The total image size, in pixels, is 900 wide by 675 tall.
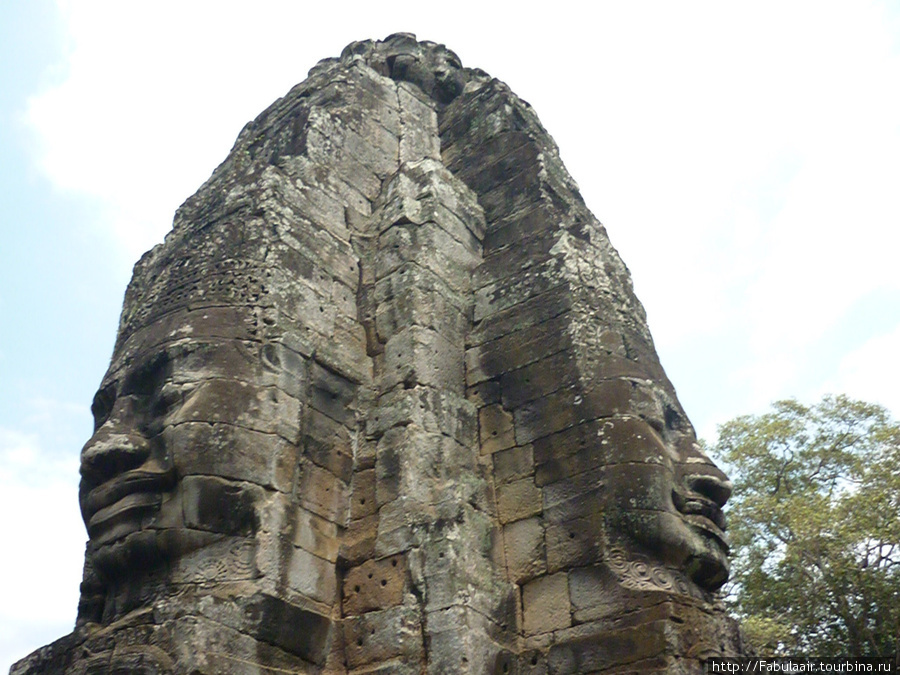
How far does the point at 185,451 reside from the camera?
5195 millimetres

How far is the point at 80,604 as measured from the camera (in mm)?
5566

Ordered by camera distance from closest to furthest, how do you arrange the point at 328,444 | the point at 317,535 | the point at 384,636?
1. the point at 384,636
2. the point at 317,535
3. the point at 328,444

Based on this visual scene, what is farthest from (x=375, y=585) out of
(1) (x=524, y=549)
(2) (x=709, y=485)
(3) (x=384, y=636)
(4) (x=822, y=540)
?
(4) (x=822, y=540)

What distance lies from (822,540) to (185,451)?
13568 mm

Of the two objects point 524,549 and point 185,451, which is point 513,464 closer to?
point 524,549

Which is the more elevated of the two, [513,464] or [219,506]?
[513,464]

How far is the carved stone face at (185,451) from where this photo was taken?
505cm

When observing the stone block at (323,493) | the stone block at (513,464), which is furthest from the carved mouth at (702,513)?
the stone block at (323,493)

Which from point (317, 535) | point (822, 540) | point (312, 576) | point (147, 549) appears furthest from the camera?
point (822, 540)

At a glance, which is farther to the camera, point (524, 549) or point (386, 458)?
point (386, 458)

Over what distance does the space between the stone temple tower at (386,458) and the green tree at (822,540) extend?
928 centimetres

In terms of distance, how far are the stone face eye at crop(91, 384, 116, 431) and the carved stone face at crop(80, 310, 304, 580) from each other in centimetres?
20

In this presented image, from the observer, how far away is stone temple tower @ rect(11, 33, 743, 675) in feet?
16.4

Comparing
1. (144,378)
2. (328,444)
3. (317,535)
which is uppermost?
(144,378)
